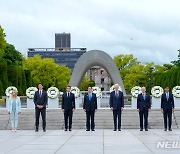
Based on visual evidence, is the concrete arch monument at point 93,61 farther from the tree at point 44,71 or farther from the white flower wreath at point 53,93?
the tree at point 44,71

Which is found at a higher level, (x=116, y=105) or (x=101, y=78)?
(x=101, y=78)

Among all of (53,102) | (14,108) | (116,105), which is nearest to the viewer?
(116,105)

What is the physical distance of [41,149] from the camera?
1095 centimetres

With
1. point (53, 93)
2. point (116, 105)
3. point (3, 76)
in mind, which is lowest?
point (116, 105)

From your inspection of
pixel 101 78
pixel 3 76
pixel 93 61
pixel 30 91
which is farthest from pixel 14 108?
pixel 101 78

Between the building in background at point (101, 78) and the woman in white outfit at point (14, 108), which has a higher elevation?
the building in background at point (101, 78)

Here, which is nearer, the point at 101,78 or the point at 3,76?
the point at 3,76

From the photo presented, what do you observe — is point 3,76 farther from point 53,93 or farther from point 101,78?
point 101,78

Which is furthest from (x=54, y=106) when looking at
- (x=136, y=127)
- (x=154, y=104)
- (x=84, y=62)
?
(x=84, y=62)

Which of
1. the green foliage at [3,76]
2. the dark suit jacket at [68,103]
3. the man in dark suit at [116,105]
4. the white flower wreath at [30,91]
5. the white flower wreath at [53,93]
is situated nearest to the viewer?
the man in dark suit at [116,105]

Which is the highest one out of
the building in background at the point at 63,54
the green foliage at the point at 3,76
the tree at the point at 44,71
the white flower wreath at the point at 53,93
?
the building in background at the point at 63,54

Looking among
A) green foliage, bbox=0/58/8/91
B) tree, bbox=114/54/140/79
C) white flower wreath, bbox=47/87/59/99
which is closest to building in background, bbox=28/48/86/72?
tree, bbox=114/54/140/79

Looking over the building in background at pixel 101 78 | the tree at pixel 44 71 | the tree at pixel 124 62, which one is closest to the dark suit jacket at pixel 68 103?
the tree at pixel 44 71

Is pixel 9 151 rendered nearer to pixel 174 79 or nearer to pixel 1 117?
pixel 1 117
